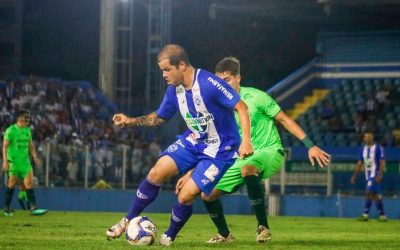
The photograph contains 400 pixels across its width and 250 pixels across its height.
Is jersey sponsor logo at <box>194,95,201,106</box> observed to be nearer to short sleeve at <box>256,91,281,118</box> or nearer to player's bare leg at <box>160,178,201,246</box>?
player's bare leg at <box>160,178,201,246</box>

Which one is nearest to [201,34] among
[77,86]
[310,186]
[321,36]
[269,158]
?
[321,36]

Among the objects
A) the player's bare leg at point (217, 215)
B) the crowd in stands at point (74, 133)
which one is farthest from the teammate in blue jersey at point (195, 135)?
the crowd in stands at point (74, 133)

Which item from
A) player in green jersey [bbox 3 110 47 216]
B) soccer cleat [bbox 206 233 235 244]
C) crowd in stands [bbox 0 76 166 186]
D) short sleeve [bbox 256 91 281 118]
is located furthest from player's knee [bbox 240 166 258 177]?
crowd in stands [bbox 0 76 166 186]

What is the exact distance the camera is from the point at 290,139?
35531 millimetres

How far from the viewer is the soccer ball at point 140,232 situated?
11.7 m

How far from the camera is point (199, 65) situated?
4306 cm

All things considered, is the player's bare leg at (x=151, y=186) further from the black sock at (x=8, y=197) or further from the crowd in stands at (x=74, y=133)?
the crowd in stands at (x=74, y=133)

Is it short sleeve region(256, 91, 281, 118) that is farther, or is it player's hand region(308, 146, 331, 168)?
short sleeve region(256, 91, 281, 118)

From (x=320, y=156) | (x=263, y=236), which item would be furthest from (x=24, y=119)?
(x=320, y=156)

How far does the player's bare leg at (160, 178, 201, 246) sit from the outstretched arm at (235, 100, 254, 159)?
78 cm

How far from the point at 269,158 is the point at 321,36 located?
28482 mm

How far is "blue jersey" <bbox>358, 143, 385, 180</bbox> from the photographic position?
25.2 meters

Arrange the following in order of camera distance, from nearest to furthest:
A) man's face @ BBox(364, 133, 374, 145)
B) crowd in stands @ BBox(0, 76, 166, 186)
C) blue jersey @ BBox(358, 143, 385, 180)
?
man's face @ BBox(364, 133, 374, 145) → blue jersey @ BBox(358, 143, 385, 180) → crowd in stands @ BBox(0, 76, 166, 186)

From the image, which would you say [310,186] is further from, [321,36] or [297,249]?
[297,249]
